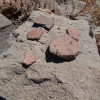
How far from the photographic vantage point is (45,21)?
226 cm

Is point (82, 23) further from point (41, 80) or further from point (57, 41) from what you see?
point (41, 80)

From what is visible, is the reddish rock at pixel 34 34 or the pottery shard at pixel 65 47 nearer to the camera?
the pottery shard at pixel 65 47

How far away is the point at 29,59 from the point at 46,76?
0.79ft

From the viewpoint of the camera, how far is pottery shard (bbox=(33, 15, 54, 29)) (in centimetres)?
222

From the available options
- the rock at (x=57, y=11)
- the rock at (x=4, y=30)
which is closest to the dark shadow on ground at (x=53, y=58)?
the rock at (x=4, y=30)

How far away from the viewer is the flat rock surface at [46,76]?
1784 mm

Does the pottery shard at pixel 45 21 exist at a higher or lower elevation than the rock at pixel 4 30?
higher

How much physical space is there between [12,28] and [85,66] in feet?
3.44

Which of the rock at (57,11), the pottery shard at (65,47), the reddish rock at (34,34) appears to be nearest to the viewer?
the pottery shard at (65,47)

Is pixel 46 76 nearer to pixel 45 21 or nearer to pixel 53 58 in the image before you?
pixel 53 58

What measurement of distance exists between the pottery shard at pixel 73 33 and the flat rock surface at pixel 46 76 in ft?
0.68

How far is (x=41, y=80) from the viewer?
181 centimetres

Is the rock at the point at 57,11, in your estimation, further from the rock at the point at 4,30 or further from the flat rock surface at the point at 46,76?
the flat rock surface at the point at 46,76

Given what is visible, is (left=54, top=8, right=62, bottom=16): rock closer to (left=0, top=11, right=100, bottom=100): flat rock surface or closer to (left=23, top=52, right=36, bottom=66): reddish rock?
(left=0, top=11, right=100, bottom=100): flat rock surface
